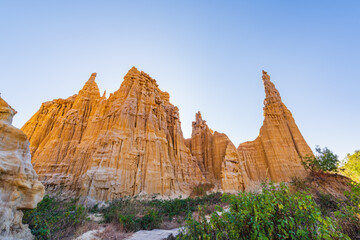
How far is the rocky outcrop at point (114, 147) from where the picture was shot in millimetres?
19922

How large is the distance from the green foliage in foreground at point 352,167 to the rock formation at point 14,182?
29.8 m

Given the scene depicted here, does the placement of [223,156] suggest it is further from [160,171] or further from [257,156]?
[160,171]

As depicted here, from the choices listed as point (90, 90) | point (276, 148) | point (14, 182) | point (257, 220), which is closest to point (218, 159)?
point (276, 148)

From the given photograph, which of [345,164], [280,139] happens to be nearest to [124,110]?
[280,139]

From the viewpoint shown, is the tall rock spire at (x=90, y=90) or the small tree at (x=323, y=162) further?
the tall rock spire at (x=90, y=90)

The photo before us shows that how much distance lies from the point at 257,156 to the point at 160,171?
72.0 feet

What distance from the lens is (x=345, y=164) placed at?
22672mm

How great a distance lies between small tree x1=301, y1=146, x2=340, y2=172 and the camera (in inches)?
946

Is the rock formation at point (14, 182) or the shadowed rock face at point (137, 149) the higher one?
the shadowed rock face at point (137, 149)

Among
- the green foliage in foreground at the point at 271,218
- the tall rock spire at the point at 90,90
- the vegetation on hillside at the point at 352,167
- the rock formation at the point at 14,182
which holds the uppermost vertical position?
the tall rock spire at the point at 90,90

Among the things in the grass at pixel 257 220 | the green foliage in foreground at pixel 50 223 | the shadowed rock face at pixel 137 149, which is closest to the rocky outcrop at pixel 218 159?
the shadowed rock face at pixel 137 149

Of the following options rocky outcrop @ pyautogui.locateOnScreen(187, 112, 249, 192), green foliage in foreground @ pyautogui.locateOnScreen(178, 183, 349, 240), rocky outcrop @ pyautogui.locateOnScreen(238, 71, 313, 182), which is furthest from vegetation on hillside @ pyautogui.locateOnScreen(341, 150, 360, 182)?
green foliage in foreground @ pyautogui.locateOnScreen(178, 183, 349, 240)

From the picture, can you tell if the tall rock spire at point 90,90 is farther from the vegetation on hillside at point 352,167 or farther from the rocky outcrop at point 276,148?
the vegetation on hillside at point 352,167

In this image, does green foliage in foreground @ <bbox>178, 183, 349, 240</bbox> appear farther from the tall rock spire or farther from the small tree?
the tall rock spire
